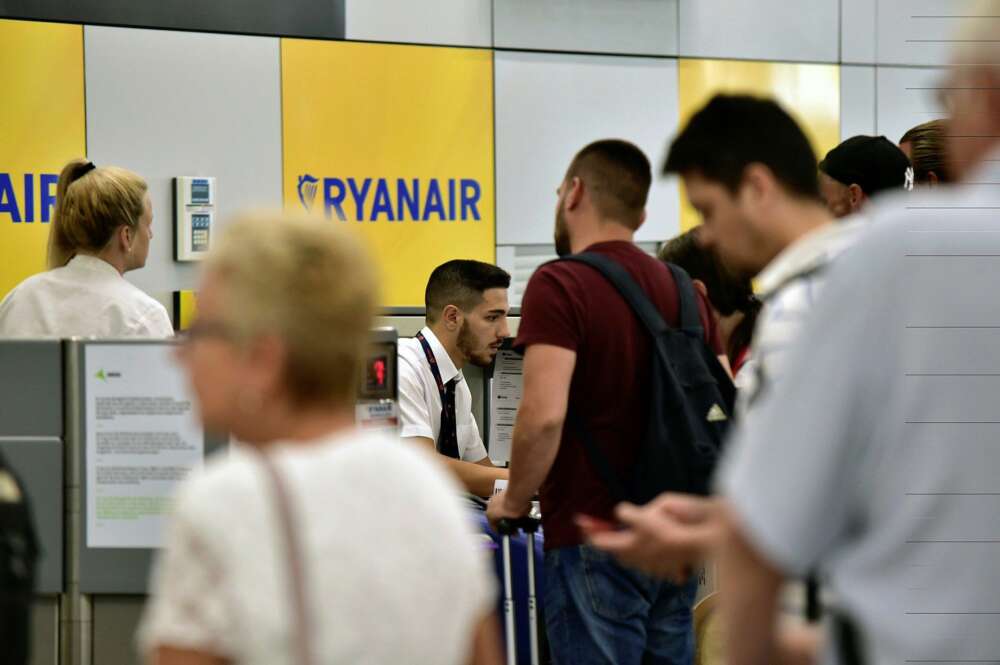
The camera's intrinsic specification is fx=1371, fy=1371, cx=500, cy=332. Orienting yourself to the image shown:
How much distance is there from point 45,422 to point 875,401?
209 cm

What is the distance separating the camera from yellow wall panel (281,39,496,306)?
6.93m

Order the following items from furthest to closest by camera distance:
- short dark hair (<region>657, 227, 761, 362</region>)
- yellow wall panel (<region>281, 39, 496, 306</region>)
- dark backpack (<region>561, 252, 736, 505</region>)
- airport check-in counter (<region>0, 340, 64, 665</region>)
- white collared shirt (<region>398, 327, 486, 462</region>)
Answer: yellow wall panel (<region>281, 39, 496, 306</region>) → white collared shirt (<region>398, 327, 486, 462</region>) → short dark hair (<region>657, 227, 761, 362</region>) → airport check-in counter (<region>0, 340, 64, 665</region>) → dark backpack (<region>561, 252, 736, 505</region>)

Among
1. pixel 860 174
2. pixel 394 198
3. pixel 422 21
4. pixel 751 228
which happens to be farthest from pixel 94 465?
pixel 422 21

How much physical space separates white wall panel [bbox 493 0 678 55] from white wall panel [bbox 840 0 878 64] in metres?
1.17

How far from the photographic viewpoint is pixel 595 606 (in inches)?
108

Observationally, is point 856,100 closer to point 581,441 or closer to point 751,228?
point 581,441

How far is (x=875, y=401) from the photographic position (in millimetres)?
1136

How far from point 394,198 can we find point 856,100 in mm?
3045

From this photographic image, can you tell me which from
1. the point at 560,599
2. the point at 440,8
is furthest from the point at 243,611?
the point at 440,8

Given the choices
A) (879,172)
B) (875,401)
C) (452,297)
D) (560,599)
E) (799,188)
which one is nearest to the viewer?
(875,401)

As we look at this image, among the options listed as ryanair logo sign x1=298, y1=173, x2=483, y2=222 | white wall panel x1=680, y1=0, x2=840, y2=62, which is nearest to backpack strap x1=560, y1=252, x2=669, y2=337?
ryanair logo sign x1=298, y1=173, x2=483, y2=222

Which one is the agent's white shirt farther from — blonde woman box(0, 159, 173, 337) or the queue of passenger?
the queue of passenger

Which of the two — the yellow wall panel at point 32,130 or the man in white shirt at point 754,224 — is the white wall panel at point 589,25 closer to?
the yellow wall panel at point 32,130

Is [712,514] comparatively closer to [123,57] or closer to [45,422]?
[45,422]
